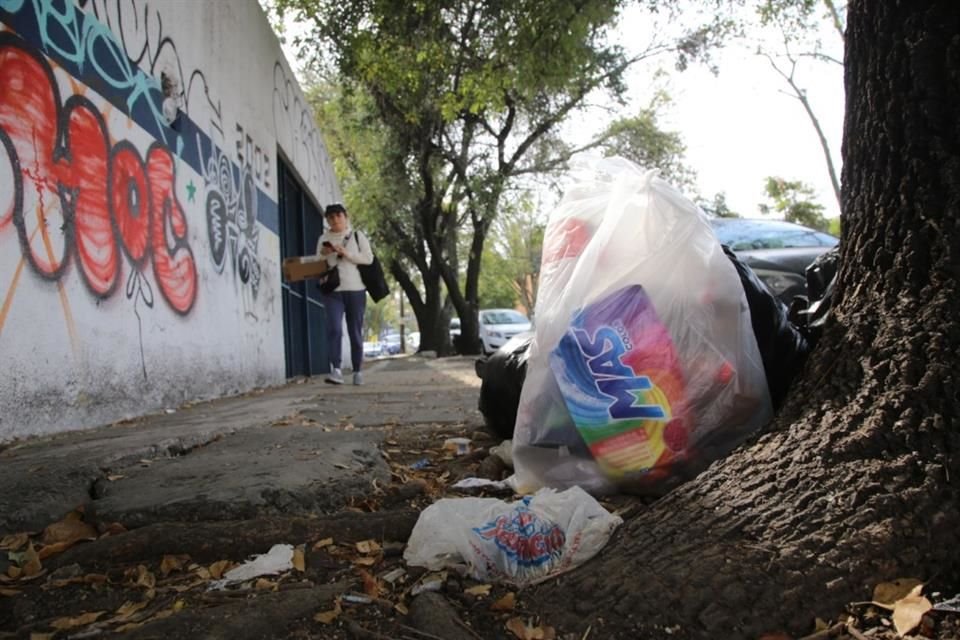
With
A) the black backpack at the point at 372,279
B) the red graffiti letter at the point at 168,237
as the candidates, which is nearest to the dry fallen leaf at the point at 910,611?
the red graffiti letter at the point at 168,237

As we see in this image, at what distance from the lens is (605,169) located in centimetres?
225

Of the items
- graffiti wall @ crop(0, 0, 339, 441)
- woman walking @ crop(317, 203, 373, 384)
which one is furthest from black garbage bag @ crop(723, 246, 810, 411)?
woman walking @ crop(317, 203, 373, 384)

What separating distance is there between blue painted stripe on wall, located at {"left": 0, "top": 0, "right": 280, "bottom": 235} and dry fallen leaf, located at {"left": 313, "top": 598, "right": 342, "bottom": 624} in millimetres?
2721

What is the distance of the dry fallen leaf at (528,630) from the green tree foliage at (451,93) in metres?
4.53

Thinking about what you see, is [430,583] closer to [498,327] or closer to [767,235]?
[767,235]

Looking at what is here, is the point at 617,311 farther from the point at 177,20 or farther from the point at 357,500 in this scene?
the point at 177,20

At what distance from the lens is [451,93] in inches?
279

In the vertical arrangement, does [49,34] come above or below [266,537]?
above

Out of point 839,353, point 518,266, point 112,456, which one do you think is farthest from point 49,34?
point 518,266

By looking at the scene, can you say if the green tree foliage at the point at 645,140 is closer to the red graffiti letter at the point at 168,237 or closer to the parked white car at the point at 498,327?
the parked white car at the point at 498,327

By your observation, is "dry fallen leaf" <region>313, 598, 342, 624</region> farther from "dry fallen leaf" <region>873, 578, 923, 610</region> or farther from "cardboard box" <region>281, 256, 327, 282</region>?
"cardboard box" <region>281, 256, 327, 282</region>

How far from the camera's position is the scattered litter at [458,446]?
8.55 feet

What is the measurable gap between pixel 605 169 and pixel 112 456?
1872 millimetres

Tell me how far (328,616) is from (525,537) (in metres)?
0.44
